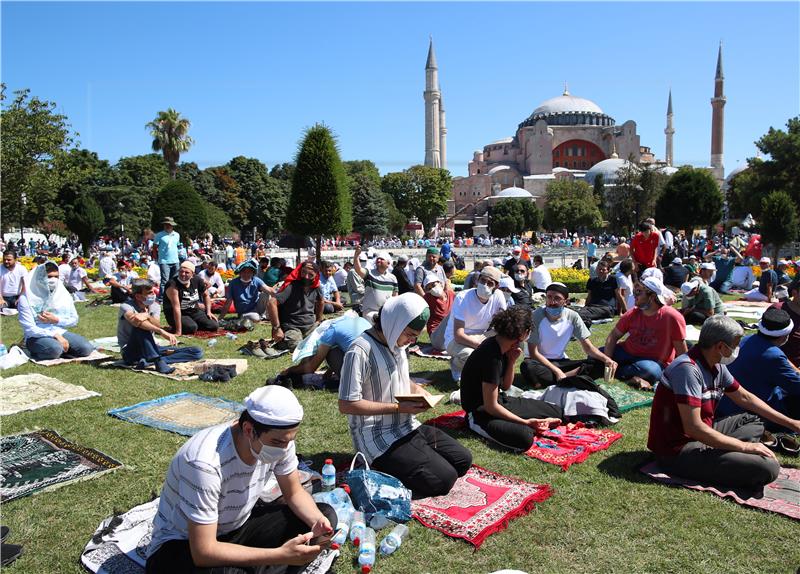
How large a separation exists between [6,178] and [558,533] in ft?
77.8

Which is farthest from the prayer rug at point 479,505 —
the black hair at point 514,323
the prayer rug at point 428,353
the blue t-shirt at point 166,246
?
the blue t-shirt at point 166,246

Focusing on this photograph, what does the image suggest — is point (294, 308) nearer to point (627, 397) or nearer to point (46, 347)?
point (46, 347)

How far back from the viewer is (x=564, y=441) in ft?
15.6

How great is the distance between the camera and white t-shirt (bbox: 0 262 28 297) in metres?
10.5

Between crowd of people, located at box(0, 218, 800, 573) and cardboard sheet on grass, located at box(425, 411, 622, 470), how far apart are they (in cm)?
14

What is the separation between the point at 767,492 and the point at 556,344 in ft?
8.68

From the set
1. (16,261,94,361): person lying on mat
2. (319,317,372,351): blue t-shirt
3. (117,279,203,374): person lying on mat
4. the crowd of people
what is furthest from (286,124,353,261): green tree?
(319,317,372,351): blue t-shirt

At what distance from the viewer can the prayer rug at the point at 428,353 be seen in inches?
302

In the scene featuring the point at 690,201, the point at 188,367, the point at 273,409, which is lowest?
the point at 188,367

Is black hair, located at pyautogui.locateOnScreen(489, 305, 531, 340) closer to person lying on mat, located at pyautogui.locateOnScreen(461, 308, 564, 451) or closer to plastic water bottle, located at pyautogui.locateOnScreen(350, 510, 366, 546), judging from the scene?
person lying on mat, located at pyautogui.locateOnScreen(461, 308, 564, 451)

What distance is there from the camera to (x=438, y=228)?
7762cm

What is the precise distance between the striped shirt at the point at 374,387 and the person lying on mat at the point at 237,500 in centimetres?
102

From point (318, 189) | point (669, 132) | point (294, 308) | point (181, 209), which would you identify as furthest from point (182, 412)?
point (669, 132)

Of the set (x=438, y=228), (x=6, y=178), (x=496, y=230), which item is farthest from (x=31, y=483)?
(x=438, y=228)
